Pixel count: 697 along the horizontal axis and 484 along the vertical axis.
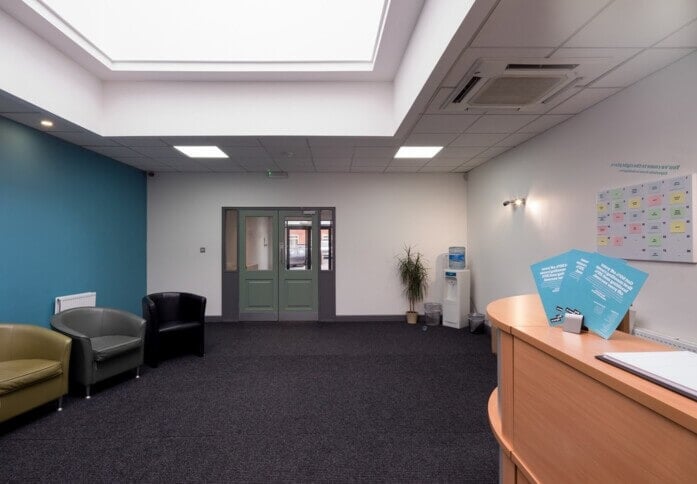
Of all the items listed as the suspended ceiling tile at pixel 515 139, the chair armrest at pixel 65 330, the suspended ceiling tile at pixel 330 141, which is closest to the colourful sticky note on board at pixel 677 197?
the suspended ceiling tile at pixel 515 139

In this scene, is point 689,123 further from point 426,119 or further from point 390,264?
point 390,264

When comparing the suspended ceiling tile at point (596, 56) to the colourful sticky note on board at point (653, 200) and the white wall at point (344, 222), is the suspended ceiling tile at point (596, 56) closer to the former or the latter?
the colourful sticky note on board at point (653, 200)

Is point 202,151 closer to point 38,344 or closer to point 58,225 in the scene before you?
point 58,225

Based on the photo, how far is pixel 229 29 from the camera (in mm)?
3354

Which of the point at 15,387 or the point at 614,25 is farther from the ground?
the point at 614,25

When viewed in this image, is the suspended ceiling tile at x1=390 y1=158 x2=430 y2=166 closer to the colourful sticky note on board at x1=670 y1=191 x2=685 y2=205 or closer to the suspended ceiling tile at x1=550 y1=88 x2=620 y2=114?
the suspended ceiling tile at x1=550 y1=88 x2=620 y2=114

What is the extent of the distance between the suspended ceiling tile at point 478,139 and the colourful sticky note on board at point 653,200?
176cm

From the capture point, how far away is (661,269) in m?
2.49

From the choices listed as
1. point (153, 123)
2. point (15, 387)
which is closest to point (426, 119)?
point (153, 123)

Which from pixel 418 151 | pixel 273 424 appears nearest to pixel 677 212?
pixel 418 151

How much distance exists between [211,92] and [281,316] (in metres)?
4.02

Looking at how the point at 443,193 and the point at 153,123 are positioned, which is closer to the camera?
the point at 153,123

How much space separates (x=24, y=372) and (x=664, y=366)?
402 cm

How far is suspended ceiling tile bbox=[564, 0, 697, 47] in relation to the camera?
1.78 m
